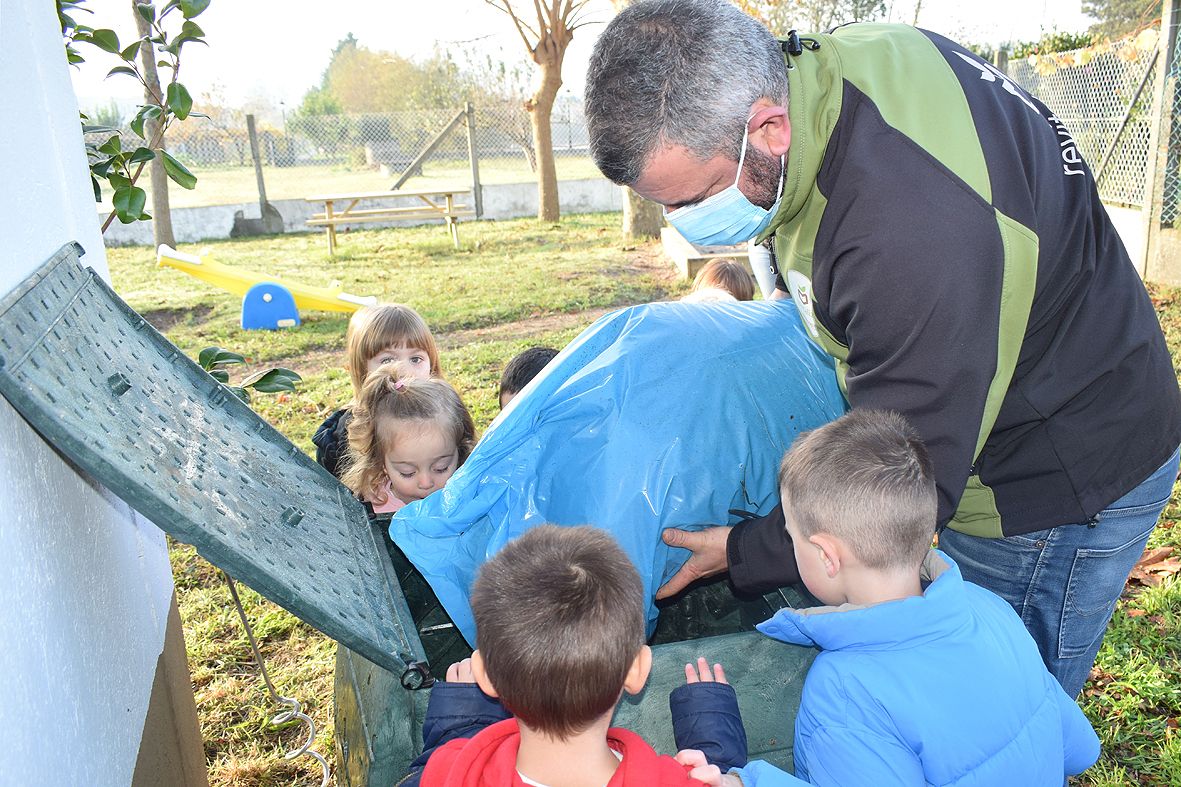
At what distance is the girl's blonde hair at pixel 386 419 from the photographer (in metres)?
2.63

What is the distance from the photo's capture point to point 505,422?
1.88 m

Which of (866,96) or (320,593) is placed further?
(866,96)

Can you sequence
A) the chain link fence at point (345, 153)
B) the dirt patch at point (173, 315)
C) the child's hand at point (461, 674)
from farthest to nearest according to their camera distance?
the chain link fence at point (345, 153) < the dirt patch at point (173, 315) < the child's hand at point (461, 674)

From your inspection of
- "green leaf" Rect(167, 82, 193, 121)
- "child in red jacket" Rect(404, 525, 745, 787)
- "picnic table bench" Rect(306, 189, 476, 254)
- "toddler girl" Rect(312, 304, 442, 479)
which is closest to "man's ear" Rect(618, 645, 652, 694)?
"child in red jacket" Rect(404, 525, 745, 787)

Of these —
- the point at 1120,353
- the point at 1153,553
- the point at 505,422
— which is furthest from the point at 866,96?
the point at 1153,553

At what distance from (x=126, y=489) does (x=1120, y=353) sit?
152cm

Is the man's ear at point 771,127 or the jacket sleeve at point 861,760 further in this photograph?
the man's ear at point 771,127

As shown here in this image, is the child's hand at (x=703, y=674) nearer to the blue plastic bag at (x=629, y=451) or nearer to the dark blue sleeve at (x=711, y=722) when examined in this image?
the dark blue sleeve at (x=711, y=722)

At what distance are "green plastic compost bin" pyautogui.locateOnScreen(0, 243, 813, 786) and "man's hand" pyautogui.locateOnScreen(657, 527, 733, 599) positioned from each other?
0.19 m

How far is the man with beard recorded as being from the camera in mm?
1411

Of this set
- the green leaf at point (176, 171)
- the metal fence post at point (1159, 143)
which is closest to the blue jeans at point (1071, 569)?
the green leaf at point (176, 171)

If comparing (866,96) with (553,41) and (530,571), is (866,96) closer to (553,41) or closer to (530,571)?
(530,571)

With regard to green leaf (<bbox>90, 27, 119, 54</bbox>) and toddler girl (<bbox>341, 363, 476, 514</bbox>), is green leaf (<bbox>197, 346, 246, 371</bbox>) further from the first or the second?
green leaf (<bbox>90, 27, 119, 54</bbox>)

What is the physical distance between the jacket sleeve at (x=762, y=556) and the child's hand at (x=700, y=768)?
15.1 inches
